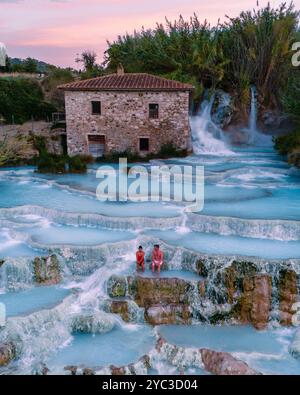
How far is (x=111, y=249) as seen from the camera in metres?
13.6

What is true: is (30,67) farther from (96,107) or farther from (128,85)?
(128,85)

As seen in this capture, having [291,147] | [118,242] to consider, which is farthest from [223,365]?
[291,147]

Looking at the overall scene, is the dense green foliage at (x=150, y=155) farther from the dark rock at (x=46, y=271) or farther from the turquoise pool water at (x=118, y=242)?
the dark rock at (x=46, y=271)

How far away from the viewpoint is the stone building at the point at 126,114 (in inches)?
1001

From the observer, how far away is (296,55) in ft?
105

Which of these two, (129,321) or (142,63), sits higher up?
(142,63)

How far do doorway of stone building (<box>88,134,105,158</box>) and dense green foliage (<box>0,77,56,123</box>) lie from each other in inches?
260

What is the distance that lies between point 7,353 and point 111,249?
441 cm

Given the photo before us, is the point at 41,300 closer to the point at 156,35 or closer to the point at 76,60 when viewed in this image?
the point at 156,35

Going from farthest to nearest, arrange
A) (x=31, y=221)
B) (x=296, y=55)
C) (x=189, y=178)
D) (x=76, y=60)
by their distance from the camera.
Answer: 1. (x=76, y=60)
2. (x=296, y=55)
3. (x=189, y=178)
4. (x=31, y=221)
